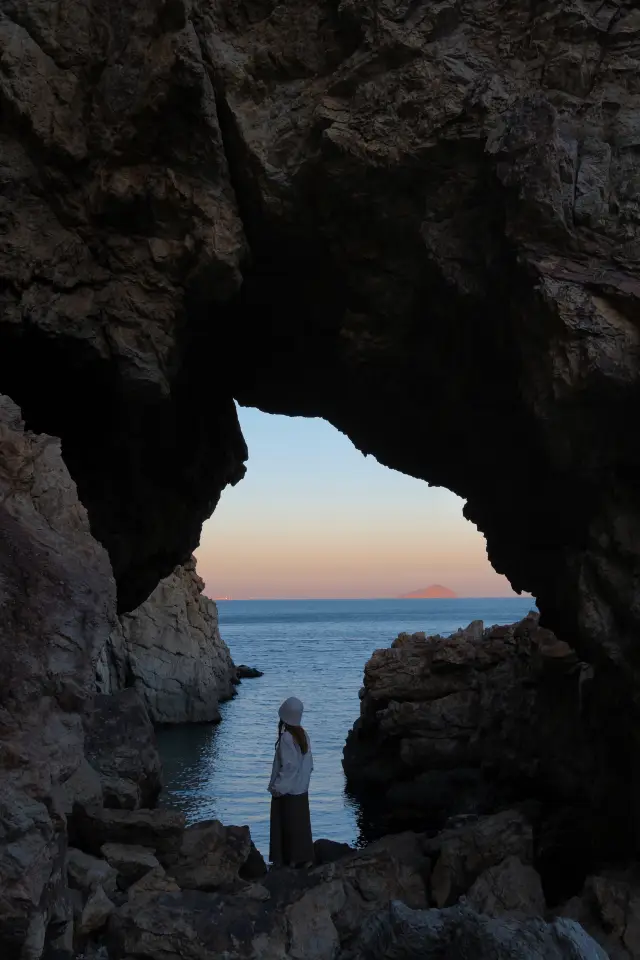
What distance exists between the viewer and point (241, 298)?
1241 cm

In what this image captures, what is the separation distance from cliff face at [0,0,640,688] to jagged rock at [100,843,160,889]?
5107mm

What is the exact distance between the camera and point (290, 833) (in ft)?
37.1

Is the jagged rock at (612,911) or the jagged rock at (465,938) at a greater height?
the jagged rock at (465,938)

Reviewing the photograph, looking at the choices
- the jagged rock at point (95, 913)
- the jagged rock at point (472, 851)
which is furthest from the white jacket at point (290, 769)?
the jagged rock at point (95, 913)

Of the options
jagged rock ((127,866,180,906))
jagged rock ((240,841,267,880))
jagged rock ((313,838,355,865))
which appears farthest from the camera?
jagged rock ((313,838,355,865))

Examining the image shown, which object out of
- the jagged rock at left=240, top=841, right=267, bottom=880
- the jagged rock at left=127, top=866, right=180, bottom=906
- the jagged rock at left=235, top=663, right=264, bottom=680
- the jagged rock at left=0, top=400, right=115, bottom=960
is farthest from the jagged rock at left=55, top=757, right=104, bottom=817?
the jagged rock at left=235, top=663, right=264, bottom=680

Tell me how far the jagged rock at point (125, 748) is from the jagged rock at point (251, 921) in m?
3.14

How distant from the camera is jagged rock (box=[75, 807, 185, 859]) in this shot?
10086mm

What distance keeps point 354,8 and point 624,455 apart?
5.71 meters

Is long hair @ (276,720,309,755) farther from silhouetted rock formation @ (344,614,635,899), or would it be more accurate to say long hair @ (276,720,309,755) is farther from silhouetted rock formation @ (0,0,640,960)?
silhouetted rock formation @ (344,614,635,899)

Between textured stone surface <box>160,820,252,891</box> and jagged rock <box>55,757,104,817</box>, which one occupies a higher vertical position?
jagged rock <box>55,757,104,817</box>

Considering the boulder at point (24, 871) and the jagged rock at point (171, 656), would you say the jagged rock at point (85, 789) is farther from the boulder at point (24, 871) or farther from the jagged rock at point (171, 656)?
the jagged rock at point (171, 656)

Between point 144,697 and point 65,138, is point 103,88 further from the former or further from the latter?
point 144,697

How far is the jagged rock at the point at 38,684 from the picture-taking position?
6051 millimetres
